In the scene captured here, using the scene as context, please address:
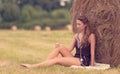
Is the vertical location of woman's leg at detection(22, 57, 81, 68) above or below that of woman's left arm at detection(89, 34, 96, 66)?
below

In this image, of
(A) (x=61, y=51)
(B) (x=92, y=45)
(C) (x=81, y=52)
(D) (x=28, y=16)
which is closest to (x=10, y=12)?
(D) (x=28, y=16)

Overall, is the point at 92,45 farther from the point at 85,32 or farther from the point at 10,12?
the point at 10,12

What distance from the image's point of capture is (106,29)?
10.6 meters

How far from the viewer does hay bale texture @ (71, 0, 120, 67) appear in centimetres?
1048

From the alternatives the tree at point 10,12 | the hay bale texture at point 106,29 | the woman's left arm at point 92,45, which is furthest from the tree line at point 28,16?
the woman's left arm at point 92,45

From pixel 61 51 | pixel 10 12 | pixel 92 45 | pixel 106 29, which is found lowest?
pixel 10 12

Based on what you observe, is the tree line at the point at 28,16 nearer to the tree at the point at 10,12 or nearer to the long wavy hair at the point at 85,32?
the tree at the point at 10,12

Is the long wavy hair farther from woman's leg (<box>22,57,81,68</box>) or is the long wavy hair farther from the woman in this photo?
woman's leg (<box>22,57,81,68</box>)

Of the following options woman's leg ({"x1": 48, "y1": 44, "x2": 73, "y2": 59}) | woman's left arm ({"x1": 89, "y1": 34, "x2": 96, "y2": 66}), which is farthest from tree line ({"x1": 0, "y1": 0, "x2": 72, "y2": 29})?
woman's left arm ({"x1": 89, "y1": 34, "x2": 96, "y2": 66})

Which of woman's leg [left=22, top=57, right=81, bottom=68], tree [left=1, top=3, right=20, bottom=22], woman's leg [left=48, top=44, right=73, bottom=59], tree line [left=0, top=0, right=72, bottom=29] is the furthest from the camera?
tree [left=1, top=3, right=20, bottom=22]

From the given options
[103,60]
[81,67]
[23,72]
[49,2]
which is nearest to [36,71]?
[23,72]

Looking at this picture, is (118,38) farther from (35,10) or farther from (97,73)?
(35,10)

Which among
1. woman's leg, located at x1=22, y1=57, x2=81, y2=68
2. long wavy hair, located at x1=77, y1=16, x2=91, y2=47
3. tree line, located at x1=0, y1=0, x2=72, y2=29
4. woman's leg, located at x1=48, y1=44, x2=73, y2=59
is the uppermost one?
long wavy hair, located at x1=77, y1=16, x2=91, y2=47

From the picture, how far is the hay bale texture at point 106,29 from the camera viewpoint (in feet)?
34.4
